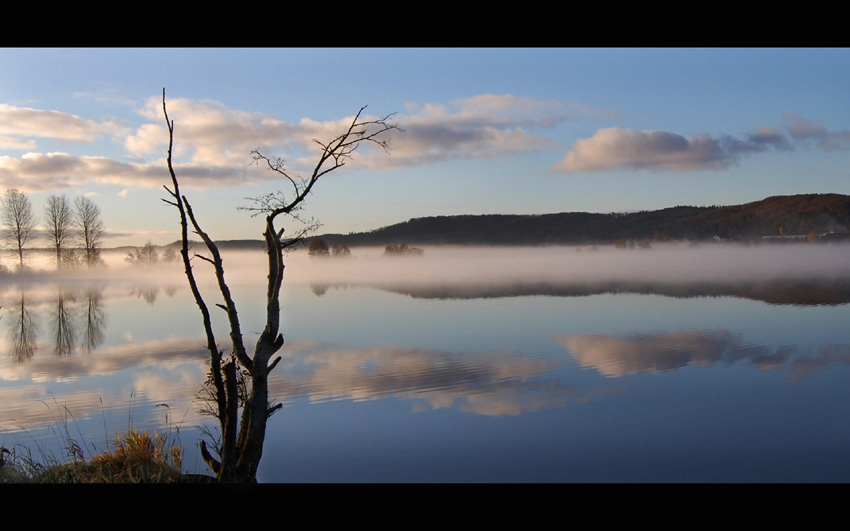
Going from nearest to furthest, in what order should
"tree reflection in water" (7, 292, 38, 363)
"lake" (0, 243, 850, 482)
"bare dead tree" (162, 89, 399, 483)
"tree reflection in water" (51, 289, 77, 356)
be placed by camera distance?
"bare dead tree" (162, 89, 399, 483) < "lake" (0, 243, 850, 482) < "tree reflection in water" (7, 292, 38, 363) < "tree reflection in water" (51, 289, 77, 356)

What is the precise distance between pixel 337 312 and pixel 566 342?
12.5 metres

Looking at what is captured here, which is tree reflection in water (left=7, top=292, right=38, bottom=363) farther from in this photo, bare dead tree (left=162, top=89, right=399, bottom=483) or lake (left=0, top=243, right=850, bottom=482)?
bare dead tree (left=162, top=89, right=399, bottom=483)

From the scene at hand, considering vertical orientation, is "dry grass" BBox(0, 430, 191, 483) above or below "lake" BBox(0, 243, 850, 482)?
above

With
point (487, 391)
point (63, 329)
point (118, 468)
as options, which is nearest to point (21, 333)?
point (63, 329)

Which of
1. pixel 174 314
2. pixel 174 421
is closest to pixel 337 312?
pixel 174 314

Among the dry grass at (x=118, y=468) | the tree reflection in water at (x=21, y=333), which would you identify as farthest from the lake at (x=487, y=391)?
the dry grass at (x=118, y=468)

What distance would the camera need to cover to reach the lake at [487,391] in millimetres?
8664

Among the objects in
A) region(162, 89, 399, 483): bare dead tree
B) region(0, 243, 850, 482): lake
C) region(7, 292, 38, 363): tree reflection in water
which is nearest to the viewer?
region(162, 89, 399, 483): bare dead tree

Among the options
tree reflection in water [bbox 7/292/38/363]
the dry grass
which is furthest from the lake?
the dry grass

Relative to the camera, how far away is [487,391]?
12602 millimetres

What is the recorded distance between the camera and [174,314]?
28422 millimetres

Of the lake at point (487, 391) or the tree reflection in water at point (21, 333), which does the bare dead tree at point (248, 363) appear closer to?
the lake at point (487, 391)

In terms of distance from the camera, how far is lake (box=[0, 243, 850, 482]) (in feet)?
28.4
